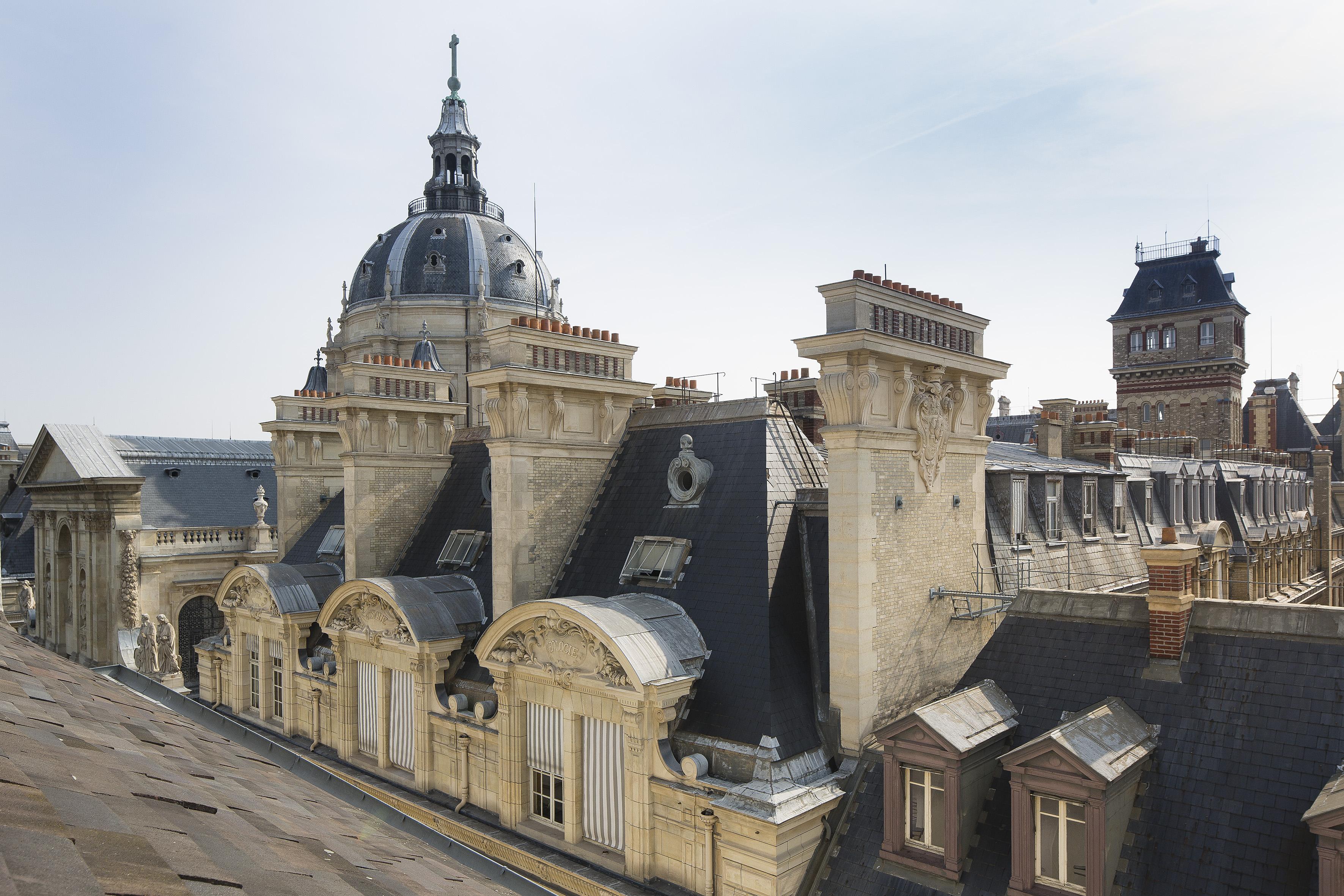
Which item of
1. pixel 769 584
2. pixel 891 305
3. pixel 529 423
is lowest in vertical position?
pixel 769 584

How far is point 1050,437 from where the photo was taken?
1077 inches

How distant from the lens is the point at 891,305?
14836 millimetres

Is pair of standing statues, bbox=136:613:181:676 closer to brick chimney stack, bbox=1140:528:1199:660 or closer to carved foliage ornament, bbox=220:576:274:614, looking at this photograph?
carved foliage ornament, bbox=220:576:274:614

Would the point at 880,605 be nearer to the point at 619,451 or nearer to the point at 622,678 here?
the point at 622,678

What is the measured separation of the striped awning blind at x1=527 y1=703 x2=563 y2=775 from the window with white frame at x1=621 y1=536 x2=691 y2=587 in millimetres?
3151

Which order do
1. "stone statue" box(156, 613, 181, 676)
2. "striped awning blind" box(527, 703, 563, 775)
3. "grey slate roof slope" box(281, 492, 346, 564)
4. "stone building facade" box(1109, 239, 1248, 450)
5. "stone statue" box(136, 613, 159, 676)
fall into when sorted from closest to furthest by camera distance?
"striped awning blind" box(527, 703, 563, 775)
"grey slate roof slope" box(281, 492, 346, 564)
"stone statue" box(136, 613, 159, 676)
"stone statue" box(156, 613, 181, 676)
"stone building facade" box(1109, 239, 1248, 450)

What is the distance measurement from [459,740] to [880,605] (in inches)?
379

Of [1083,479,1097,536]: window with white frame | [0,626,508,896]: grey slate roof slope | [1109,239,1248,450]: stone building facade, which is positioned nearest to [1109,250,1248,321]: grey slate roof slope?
[1109,239,1248,450]: stone building facade

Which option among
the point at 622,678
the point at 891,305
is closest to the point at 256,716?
the point at 622,678

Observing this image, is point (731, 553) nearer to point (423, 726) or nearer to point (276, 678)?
point (423, 726)

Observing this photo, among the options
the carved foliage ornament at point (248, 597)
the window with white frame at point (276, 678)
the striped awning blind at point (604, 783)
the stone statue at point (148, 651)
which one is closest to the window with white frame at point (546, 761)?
the striped awning blind at point (604, 783)

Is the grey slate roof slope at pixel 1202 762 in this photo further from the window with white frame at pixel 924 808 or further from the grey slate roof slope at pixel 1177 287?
the grey slate roof slope at pixel 1177 287

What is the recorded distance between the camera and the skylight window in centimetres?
2719

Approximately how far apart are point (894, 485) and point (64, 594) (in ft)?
155
